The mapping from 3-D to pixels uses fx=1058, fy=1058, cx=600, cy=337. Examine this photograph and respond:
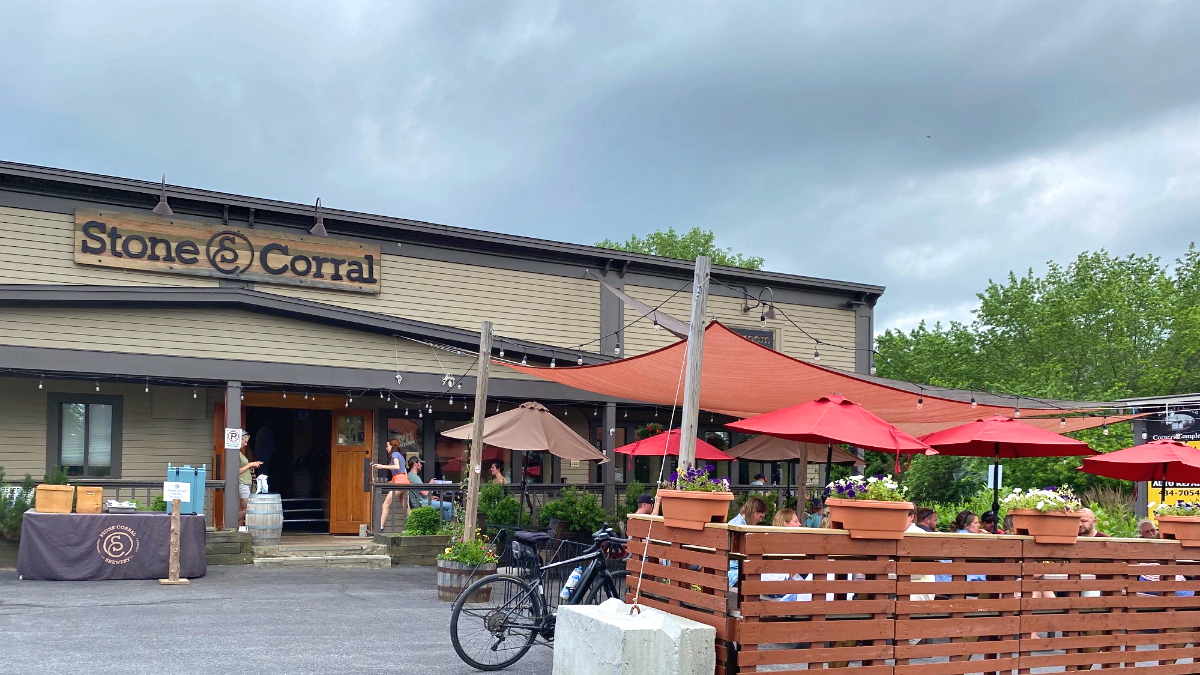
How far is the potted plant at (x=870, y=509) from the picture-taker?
18.5ft

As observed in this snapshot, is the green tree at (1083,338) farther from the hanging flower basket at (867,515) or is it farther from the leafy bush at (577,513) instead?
the hanging flower basket at (867,515)

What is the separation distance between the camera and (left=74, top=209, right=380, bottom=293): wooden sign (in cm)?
1538

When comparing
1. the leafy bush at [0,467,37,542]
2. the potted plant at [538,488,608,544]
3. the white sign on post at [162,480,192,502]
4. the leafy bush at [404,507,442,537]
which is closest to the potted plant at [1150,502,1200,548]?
the potted plant at [538,488,608,544]

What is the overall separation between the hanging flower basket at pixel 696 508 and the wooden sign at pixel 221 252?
11.9 metres

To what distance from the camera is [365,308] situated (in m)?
17.2

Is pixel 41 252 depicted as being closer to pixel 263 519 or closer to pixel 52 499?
pixel 52 499

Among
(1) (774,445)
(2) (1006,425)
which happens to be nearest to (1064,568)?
(2) (1006,425)

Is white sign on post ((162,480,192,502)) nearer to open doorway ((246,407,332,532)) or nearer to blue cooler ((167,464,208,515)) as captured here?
blue cooler ((167,464,208,515))

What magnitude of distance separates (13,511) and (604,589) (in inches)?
349

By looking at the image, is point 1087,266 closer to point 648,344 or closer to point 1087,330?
point 1087,330

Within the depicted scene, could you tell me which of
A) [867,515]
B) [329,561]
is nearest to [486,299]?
[329,561]

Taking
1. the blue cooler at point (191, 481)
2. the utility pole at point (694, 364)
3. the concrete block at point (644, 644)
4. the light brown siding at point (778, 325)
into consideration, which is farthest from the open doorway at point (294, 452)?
the concrete block at point (644, 644)

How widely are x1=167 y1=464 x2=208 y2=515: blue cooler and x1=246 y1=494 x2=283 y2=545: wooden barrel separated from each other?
1194mm

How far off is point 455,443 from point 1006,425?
35.4 ft
